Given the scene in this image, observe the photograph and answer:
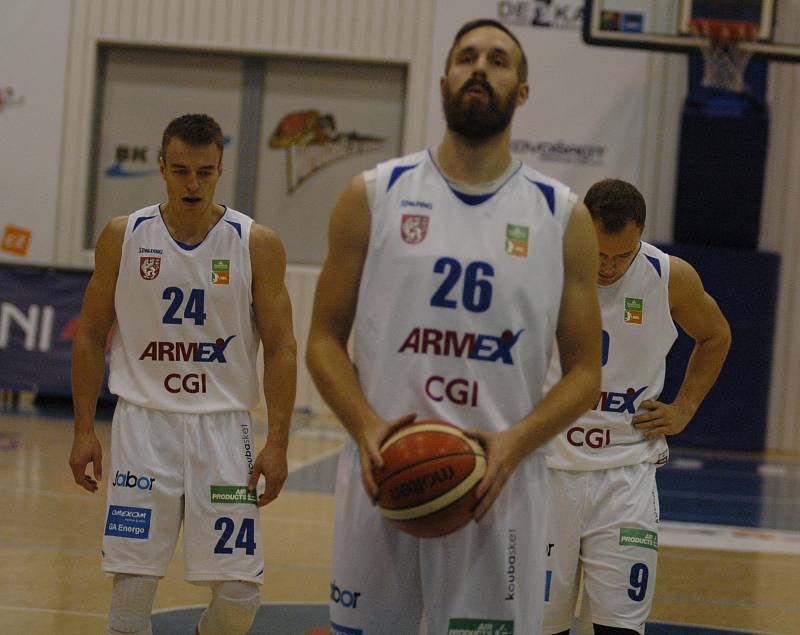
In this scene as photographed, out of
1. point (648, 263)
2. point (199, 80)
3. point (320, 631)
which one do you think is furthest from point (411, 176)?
point (199, 80)

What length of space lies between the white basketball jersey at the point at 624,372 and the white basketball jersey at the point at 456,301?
1381 millimetres

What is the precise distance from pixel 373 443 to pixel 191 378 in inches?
65.9

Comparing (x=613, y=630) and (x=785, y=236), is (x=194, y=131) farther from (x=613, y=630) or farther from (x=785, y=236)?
(x=785, y=236)

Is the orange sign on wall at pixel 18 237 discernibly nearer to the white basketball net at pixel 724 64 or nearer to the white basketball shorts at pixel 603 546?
the white basketball net at pixel 724 64

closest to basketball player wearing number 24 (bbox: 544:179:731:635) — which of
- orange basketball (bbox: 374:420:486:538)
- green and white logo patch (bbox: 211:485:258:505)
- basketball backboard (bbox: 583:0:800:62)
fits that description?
green and white logo patch (bbox: 211:485:258:505)

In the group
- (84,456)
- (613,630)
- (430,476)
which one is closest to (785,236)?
(613,630)

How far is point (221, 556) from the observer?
4188 mm

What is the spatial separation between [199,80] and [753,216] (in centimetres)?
660

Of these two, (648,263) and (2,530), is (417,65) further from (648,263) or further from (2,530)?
(648,263)

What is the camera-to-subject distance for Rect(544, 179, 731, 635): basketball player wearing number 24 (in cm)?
415

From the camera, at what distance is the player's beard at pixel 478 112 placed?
2816 millimetres

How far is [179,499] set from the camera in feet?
13.8

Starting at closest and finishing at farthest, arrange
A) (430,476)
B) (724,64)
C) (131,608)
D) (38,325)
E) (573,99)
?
(430,476), (131,608), (724,64), (38,325), (573,99)

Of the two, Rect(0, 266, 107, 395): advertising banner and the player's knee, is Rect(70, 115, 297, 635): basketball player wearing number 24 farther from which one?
Rect(0, 266, 107, 395): advertising banner
